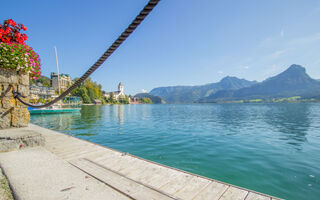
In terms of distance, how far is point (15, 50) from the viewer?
5430mm

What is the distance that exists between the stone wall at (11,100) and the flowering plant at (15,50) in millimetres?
320

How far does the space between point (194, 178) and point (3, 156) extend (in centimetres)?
556

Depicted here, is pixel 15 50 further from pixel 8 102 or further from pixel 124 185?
pixel 124 185

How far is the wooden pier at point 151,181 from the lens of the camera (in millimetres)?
3102

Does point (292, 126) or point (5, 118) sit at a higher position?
point (5, 118)

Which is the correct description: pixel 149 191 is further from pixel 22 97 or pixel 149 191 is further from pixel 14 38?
pixel 14 38

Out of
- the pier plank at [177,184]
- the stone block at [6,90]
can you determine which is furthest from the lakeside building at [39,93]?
the pier plank at [177,184]

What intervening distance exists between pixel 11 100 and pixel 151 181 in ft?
20.4

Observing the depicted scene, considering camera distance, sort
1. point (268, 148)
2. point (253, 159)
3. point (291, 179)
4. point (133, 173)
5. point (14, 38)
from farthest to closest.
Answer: point (268, 148)
point (253, 159)
point (291, 179)
point (14, 38)
point (133, 173)

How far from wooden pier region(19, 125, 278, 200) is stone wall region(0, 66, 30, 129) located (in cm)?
244

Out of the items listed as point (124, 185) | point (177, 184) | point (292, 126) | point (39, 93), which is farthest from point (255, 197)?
point (39, 93)

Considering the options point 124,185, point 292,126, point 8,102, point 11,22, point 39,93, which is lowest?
point 292,126

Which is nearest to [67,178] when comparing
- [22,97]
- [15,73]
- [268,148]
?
[22,97]

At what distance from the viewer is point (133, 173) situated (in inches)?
169
